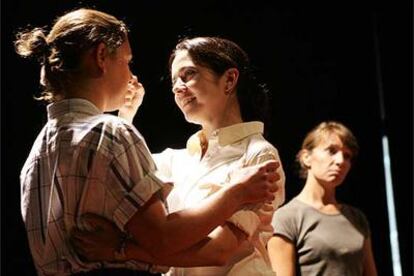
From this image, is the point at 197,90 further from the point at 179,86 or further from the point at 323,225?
the point at 323,225

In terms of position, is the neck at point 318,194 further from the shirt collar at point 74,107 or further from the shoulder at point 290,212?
the shirt collar at point 74,107

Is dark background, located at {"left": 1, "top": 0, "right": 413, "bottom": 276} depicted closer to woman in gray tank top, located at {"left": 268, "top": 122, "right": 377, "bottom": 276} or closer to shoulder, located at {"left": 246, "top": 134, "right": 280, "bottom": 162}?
woman in gray tank top, located at {"left": 268, "top": 122, "right": 377, "bottom": 276}

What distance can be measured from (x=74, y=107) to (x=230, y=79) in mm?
460

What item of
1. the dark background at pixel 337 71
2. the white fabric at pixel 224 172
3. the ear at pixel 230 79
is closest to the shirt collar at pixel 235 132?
the white fabric at pixel 224 172

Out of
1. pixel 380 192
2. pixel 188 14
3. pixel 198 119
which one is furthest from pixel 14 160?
pixel 380 192

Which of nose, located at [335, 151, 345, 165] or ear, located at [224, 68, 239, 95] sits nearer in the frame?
ear, located at [224, 68, 239, 95]

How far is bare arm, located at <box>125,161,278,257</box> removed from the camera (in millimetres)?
1259

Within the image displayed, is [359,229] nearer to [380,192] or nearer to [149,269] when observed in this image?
[380,192]

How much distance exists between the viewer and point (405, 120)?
11.4ft

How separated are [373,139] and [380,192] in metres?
0.28

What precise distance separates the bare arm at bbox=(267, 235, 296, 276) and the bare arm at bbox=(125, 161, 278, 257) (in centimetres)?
112

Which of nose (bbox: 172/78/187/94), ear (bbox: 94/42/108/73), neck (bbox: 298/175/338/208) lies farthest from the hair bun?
neck (bbox: 298/175/338/208)

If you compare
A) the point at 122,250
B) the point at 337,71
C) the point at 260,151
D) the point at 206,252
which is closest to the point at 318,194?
the point at 337,71

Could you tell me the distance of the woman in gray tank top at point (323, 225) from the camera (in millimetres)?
2469
